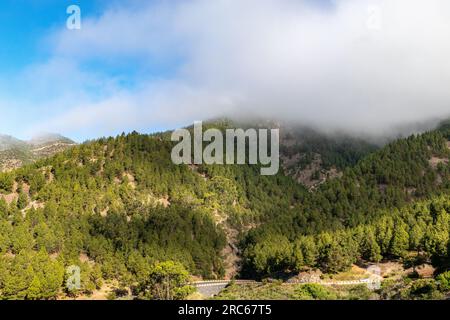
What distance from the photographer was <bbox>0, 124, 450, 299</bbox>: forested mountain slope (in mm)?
121562

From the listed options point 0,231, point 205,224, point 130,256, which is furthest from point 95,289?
point 205,224

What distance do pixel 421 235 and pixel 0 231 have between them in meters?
116

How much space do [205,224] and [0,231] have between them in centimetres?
7022

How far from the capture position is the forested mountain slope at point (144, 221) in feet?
399

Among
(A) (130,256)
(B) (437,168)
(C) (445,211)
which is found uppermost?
(B) (437,168)

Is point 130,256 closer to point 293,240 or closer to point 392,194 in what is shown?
point 293,240

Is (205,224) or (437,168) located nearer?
(205,224)

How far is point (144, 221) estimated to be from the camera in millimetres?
159875

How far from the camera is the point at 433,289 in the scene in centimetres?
7319
